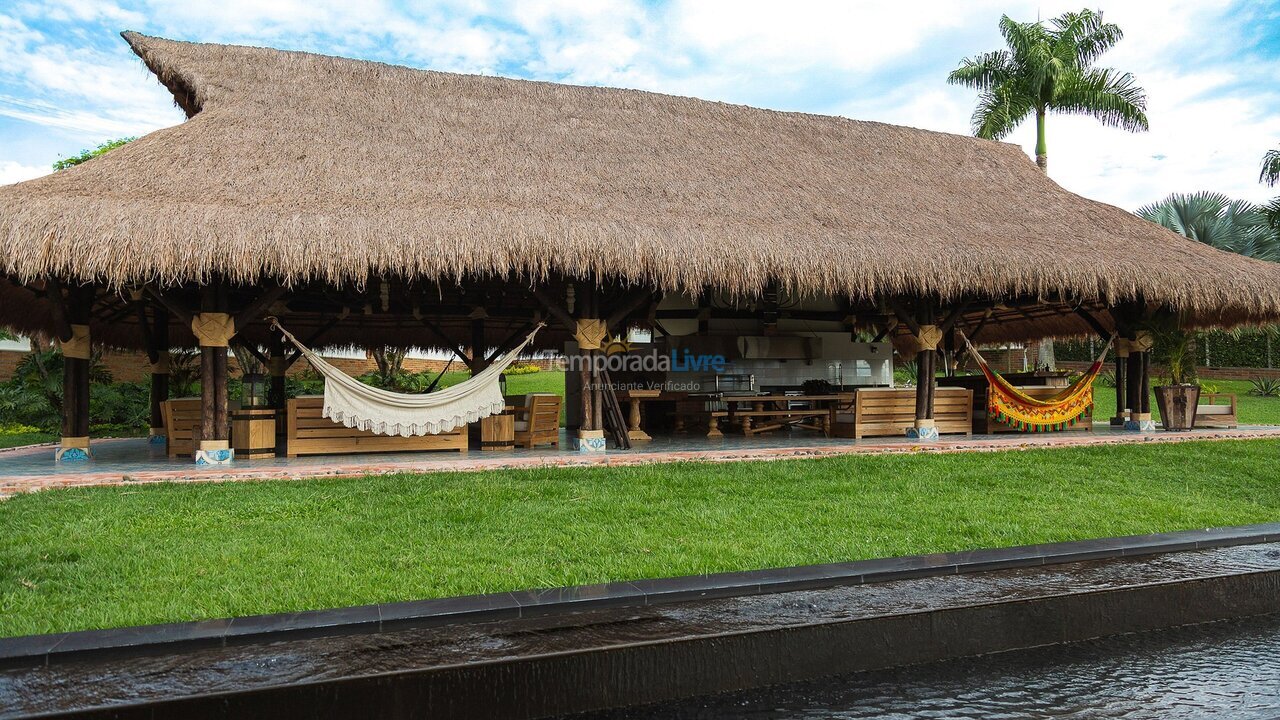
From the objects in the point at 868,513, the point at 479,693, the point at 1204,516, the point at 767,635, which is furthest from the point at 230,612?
the point at 1204,516

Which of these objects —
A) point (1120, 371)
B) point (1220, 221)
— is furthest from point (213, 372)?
point (1220, 221)

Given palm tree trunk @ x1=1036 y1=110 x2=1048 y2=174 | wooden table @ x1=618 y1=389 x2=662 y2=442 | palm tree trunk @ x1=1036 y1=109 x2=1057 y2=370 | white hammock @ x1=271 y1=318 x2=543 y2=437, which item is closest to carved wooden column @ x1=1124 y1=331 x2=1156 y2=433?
wooden table @ x1=618 y1=389 x2=662 y2=442

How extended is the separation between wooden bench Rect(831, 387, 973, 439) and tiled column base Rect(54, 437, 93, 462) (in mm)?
7926

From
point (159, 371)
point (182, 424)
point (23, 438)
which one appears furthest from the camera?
point (23, 438)

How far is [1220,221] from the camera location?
2364cm

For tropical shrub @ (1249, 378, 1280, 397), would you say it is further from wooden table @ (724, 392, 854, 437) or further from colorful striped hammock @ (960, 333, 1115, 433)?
wooden table @ (724, 392, 854, 437)

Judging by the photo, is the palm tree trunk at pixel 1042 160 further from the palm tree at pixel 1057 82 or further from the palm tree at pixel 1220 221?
the palm tree at pixel 1220 221

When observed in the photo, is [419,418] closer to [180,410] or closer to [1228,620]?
[180,410]

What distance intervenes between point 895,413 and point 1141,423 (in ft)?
11.0

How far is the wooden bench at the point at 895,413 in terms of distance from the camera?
33.5 ft

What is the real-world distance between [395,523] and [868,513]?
3175mm

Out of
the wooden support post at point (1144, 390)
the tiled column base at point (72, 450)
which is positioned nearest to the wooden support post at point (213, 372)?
the tiled column base at point (72, 450)

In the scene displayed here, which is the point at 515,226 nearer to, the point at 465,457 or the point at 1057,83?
the point at 465,457

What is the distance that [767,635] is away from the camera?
10.4 feet
